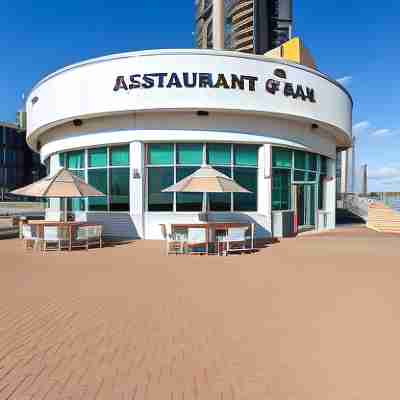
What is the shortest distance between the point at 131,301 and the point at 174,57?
1024 cm

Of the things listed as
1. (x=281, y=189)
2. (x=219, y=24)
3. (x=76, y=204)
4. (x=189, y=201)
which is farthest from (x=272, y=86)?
(x=219, y=24)

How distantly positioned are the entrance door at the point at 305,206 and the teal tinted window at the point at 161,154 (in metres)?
6.03

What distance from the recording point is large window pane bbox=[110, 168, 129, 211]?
13375 millimetres

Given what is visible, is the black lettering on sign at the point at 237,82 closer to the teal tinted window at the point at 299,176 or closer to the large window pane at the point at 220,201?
the large window pane at the point at 220,201

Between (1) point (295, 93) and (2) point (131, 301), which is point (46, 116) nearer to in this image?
(1) point (295, 93)

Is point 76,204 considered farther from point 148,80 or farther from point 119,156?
point 148,80

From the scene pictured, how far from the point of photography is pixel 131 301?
5289mm

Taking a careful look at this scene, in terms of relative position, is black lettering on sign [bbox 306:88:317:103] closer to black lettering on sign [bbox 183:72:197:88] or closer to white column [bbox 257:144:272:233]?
white column [bbox 257:144:272:233]

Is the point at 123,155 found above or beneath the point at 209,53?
beneath

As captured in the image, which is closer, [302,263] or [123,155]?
[302,263]

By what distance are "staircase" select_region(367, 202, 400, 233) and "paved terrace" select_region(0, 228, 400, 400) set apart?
10989mm

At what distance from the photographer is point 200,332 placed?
13.5 ft

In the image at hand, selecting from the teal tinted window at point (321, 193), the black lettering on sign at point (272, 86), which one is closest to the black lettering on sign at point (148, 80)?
the black lettering on sign at point (272, 86)

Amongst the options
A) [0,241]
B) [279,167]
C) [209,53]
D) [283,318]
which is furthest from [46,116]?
[283,318]
